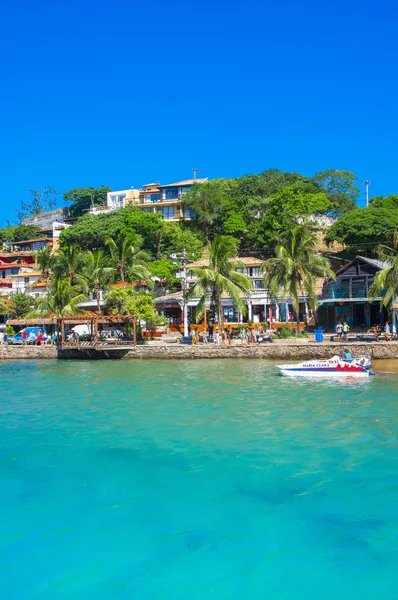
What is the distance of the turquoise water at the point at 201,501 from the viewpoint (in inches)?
355

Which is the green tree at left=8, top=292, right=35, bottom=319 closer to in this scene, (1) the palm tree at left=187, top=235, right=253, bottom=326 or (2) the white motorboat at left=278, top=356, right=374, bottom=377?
(1) the palm tree at left=187, top=235, right=253, bottom=326

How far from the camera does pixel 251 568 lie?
9.26 m

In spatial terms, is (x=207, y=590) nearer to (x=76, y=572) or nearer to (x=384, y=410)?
(x=76, y=572)

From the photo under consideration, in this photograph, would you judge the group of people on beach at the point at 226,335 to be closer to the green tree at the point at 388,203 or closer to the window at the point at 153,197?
the green tree at the point at 388,203

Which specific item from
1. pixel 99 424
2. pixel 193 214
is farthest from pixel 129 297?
pixel 193 214

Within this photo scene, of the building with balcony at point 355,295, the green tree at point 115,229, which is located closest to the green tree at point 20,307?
the green tree at point 115,229

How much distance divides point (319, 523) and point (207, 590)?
114 inches

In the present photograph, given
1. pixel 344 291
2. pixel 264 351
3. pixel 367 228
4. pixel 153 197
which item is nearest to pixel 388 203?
pixel 367 228

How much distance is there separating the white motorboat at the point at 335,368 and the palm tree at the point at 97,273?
25.9m

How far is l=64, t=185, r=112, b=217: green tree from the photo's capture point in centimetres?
10862

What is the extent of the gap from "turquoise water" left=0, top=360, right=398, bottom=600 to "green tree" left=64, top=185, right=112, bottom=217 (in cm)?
9003

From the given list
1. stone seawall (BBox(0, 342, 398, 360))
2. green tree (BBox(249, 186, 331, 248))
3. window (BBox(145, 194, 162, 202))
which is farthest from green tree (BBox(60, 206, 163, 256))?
stone seawall (BBox(0, 342, 398, 360))

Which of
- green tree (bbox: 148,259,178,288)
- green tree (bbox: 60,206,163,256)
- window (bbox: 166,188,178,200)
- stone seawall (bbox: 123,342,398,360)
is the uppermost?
window (bbox: 166,188,178,200)

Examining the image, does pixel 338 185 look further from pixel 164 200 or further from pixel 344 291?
pixel 344 291
